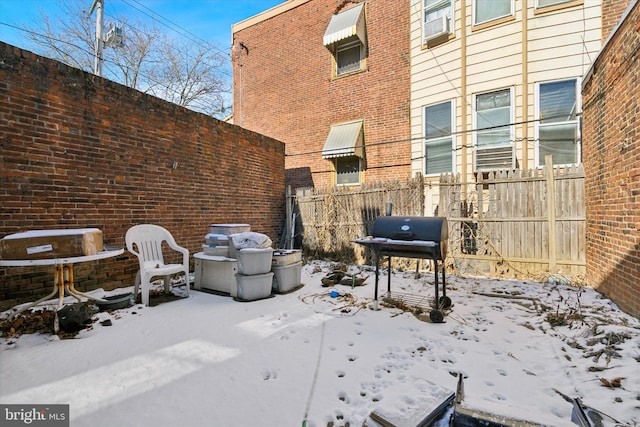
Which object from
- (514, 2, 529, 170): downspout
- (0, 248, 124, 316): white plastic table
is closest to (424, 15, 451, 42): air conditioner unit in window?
(514, 2, 529, 170): downspout

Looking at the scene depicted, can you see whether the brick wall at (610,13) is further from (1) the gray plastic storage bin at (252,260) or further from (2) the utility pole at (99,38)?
(2) the utility pole at (99,38)

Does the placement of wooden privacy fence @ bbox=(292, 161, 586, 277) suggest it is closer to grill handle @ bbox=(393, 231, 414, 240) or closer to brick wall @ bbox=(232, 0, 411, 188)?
brick wall @ bbox=(232, 0, 411, 188)

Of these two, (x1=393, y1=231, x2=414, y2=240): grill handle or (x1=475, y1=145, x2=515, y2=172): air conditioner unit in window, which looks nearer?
(x1=393, y1=231, x2=414, y2=240): grill handle

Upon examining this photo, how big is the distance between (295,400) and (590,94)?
256 inches

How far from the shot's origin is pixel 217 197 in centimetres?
681

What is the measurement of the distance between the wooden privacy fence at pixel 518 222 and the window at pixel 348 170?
3.02 meters

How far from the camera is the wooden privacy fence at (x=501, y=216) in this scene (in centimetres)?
541

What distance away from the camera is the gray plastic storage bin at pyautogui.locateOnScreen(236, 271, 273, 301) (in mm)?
4613

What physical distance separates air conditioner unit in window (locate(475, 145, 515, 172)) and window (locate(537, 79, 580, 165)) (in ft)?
1.80

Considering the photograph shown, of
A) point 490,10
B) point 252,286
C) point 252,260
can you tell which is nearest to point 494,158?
point 490,10

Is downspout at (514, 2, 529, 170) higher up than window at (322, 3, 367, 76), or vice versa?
window at (322, 3, 367, 76)

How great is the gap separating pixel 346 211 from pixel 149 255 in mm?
4742

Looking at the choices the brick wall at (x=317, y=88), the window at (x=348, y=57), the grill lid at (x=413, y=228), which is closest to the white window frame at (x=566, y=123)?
the brick wall at (x=317, y=88)

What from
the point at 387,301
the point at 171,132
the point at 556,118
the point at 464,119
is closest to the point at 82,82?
the point at 171,132
